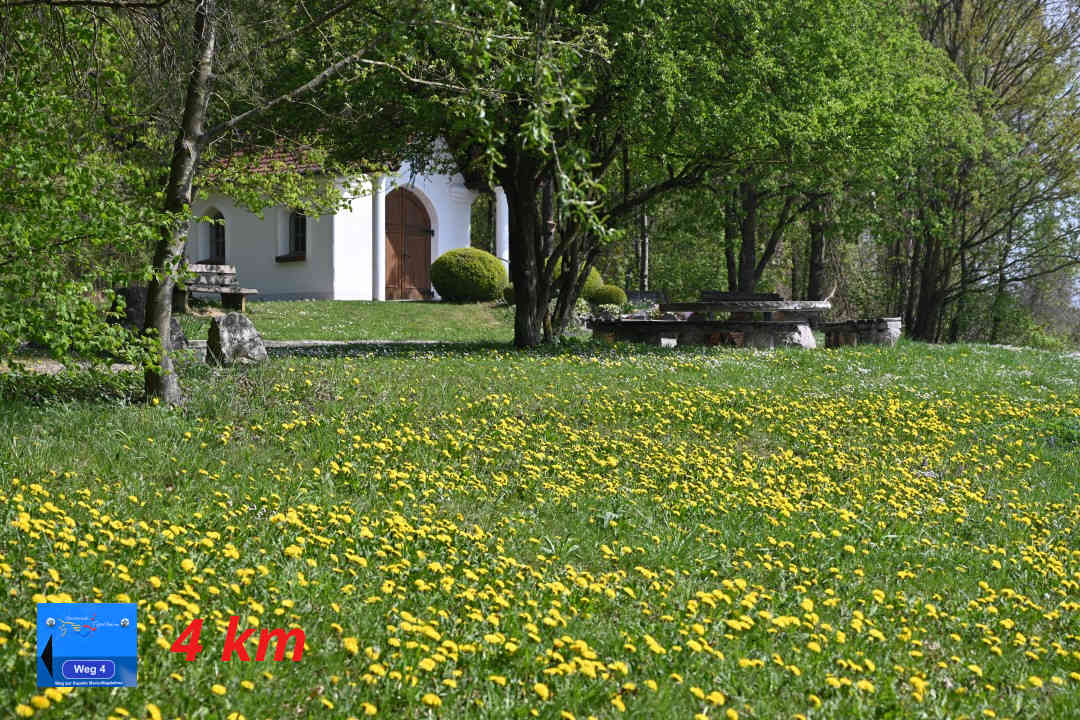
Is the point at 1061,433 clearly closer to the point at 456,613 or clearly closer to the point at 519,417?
the point at 519,417

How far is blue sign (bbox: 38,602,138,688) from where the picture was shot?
3.49 metres

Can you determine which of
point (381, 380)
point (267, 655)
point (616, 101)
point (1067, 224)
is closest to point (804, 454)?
point (381, 380)

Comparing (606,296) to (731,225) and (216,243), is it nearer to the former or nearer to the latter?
(731,225)

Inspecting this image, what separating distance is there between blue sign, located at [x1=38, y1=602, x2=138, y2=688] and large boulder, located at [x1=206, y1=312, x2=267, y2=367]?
8107mm

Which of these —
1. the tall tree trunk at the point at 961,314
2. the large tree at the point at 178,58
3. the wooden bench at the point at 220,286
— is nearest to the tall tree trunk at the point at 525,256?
the large tree at the point at 178,58

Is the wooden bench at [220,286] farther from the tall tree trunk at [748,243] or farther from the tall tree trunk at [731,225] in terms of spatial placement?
the tall tree trunk at [748,243]

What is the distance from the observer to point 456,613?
15.4 ft

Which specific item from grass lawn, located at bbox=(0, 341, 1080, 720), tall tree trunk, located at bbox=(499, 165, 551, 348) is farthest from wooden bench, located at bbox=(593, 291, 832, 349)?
grass lawn, located at bbox=(0, 341, 1080, 720)

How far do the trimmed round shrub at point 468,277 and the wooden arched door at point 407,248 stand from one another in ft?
8.61

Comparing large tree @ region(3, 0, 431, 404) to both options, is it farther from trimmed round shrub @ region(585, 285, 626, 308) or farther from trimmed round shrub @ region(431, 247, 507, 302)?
trimmed round shrub @ region(585, 285, 626, 308)

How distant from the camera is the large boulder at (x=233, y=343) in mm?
11914

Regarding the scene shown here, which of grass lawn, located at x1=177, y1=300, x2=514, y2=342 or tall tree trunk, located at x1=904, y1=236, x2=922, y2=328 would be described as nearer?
grass lawn, located at x1=177, y1=300, x2=514, y2=342

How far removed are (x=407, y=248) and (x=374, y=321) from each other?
8.67 metres

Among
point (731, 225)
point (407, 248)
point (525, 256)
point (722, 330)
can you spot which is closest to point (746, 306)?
point (722, 330)
